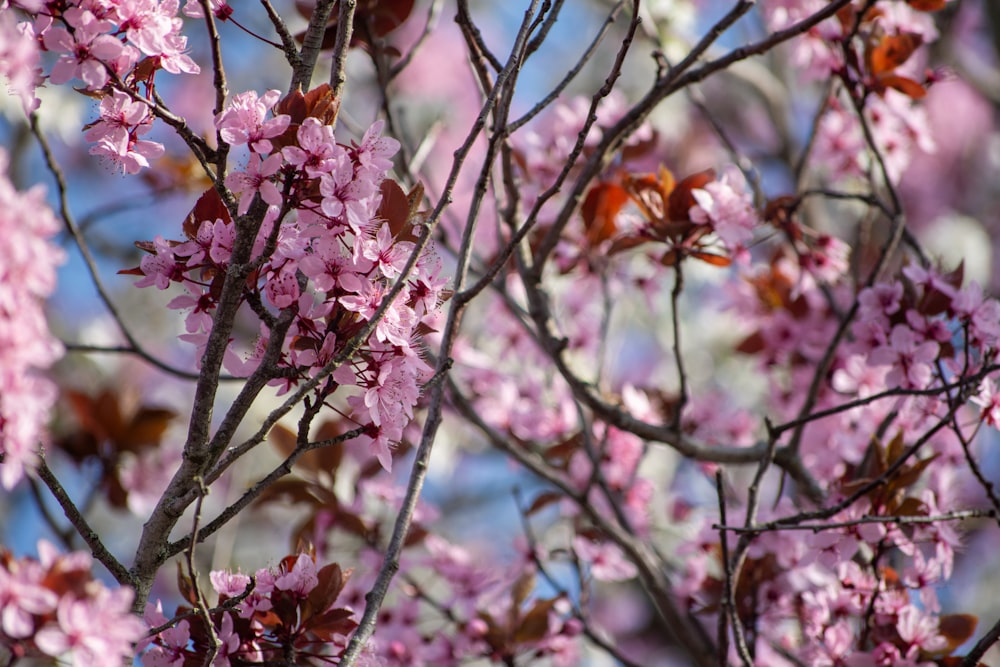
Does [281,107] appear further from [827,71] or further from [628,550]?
[827,71]

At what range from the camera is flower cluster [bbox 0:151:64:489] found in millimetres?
897

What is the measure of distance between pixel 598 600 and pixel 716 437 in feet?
10.2

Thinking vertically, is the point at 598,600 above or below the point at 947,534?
above

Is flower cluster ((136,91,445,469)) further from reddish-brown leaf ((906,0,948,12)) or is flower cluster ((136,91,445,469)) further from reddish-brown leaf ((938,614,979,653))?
reddish-brown leaf ((906,0,948,12))

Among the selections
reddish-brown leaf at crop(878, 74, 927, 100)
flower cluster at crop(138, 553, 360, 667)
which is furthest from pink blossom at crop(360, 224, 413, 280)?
reddish-brown leaf at crop(878, 74, 927, 100)

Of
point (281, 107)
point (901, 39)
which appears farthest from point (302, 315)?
point (901, 39)

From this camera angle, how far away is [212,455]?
1.24m

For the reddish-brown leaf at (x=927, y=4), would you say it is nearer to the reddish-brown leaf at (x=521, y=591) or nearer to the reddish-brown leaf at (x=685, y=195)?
the reddish-brown leaf at (x=685, y=195)

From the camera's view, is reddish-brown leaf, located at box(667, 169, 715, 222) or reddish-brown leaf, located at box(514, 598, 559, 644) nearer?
reddish-brown leaf, located at box(667, 169, 715, 222)

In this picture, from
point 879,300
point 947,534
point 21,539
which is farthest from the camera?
point 21,539

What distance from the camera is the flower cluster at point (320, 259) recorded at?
1.16m

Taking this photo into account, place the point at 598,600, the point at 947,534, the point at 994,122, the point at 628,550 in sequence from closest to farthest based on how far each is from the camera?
1. the point at 947,534
2. the point at 628,550
3. the point at 598,600
4. the point at 994,122

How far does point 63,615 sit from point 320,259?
0.51 meters

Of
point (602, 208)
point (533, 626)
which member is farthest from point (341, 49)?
point (533, 626)
